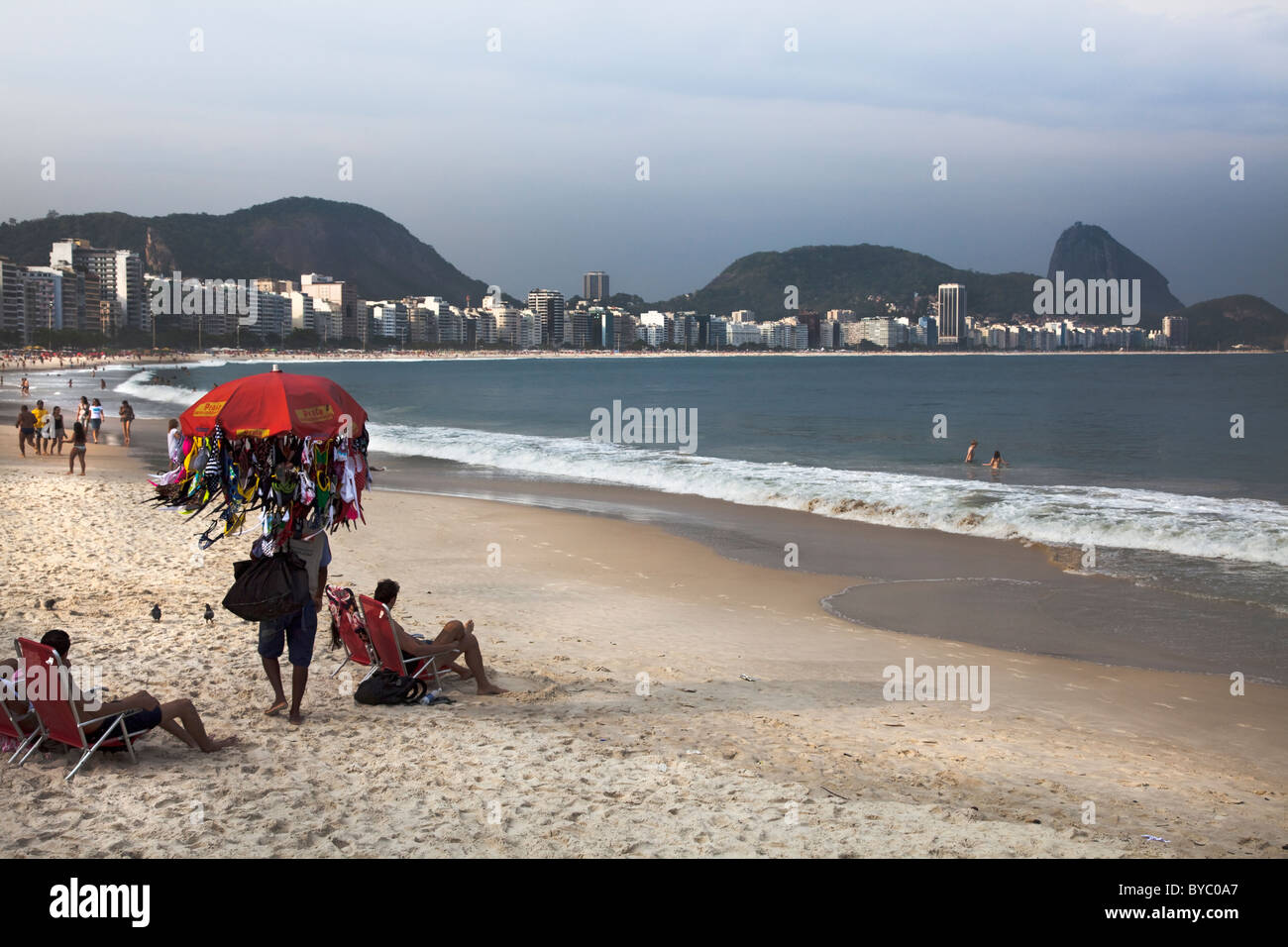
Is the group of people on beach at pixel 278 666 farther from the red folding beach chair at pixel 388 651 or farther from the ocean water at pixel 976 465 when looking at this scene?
the ocean water at pixel 976 465

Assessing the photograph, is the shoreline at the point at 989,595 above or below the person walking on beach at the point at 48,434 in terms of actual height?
below

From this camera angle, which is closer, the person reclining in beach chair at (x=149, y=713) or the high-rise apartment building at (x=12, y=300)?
the person reclining in beach chair at (x=149, y=713)

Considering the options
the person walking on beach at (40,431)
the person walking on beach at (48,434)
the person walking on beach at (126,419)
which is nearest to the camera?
the person walking on beach at (40,431)

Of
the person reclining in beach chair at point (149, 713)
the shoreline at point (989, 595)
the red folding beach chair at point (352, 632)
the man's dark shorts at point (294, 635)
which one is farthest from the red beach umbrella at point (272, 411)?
the shoreline at point (989, 595)

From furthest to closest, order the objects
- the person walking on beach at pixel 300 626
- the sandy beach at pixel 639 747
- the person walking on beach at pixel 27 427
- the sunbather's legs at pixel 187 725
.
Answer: the person walking on beach at pixel 27 427
the person walking on beach at pixel 300 626
the sunbather's legs at pixel 187 725
the sandy beach at pixel 639 747

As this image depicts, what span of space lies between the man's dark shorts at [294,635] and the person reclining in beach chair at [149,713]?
700 mm

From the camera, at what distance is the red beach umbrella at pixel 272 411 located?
6.12 meters

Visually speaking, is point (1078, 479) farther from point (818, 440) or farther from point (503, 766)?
point (503, 766)

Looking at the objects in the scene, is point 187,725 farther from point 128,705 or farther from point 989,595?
point 989,595

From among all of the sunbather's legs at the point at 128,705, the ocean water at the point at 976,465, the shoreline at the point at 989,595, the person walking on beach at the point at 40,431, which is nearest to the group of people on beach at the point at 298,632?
the sunbather's legs at the point at 128,705

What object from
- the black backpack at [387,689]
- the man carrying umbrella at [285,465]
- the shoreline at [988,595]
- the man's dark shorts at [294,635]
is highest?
the man carrying umbrella at [285,465]

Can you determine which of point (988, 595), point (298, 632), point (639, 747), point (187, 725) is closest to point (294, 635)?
point (298, 632)

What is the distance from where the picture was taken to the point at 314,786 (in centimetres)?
554
